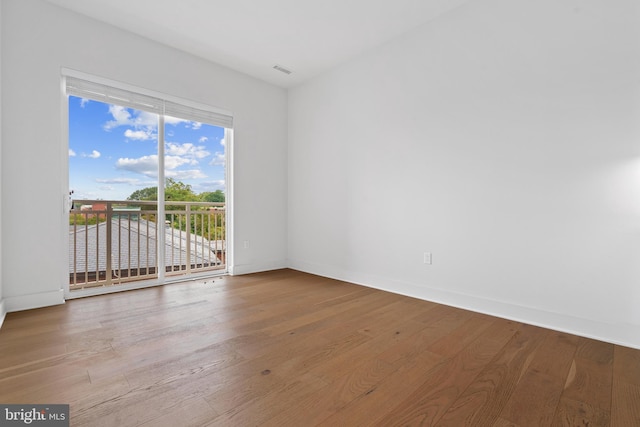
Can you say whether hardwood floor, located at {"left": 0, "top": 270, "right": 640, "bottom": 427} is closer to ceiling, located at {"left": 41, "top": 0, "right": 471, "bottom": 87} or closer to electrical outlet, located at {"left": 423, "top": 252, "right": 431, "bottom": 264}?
electrical outlet, located at {"left": 423, "top": 252, "right": 431, "bottom": 264}

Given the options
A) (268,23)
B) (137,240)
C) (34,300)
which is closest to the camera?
(34,300)

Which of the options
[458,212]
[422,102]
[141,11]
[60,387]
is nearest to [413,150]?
[422,102]

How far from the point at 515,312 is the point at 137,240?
4.03 meters

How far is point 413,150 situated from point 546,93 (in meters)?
1.13

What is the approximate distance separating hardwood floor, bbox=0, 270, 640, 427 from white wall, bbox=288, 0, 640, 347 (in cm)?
35

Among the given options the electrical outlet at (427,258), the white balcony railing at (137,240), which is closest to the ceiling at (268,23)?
the white balcony railing at (137,240)

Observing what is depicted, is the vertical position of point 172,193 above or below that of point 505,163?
below

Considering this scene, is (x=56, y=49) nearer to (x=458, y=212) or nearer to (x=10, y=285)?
(x=10, y=285)

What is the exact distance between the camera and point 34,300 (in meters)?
2.57

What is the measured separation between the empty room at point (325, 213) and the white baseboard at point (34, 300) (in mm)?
17

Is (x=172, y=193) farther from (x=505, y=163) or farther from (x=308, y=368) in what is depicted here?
(x=505, y=163)

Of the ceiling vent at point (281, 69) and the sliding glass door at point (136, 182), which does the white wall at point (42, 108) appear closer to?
the sliding glass door at point (136, 182)

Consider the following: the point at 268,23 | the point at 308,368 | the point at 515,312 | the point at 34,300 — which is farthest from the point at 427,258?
the point at 34,300

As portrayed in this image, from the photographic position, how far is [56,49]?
2656 mm
